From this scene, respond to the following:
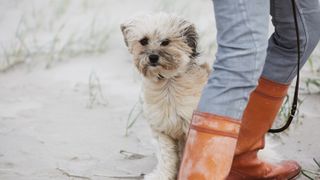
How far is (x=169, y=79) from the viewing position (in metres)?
3.58

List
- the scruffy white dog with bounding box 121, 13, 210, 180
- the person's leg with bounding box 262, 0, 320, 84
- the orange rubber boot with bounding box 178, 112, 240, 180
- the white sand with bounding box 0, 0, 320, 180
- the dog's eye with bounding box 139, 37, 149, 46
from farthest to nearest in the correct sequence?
the white sand with bounding box 0, 0, 320, 180 → the dog's eye with bounding box 139, 37, 149, 46 → the scruffy white dog with bounding box 121, 13, 210, 180 → the person's leg with bounding box 262, 0, 320, 84 → the orange rubber boot with bounding box 178, 112, 240, 180

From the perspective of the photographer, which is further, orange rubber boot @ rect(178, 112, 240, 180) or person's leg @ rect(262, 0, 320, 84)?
person's leg @ rect(262, 0, 320, 84)

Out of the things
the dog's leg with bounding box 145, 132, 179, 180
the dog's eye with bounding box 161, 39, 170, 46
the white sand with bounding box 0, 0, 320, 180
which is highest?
the dog's eye with bounding box 161, 39, 170, 46

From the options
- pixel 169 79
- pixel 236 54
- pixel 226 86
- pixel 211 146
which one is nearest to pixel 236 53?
pixel 236 54

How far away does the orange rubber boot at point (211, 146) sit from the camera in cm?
269

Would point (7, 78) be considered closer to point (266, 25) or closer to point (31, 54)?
point (31, 54)

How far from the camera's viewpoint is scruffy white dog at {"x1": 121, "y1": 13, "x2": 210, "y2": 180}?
3.53 metres

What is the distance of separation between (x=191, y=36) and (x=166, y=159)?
64 centimetres

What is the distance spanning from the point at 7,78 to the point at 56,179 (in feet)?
8.84

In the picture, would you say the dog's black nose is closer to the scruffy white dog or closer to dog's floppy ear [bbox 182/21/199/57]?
the scruffy white dog

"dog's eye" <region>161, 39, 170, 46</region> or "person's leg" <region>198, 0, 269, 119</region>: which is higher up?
"person's leg" <region>198, 0, 269, 119</region>

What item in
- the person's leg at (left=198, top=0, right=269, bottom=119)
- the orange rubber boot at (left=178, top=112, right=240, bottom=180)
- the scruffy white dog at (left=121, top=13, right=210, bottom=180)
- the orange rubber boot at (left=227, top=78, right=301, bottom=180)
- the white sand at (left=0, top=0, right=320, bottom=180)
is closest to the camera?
the person's leg at (left=198, top=0, right=269, bottom=119)

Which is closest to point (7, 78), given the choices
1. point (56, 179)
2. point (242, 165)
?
point (56, 179)

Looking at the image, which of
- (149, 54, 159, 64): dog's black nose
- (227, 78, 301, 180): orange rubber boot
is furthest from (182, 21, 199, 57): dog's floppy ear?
(227, 78, 301, 180): orange rubber boot
